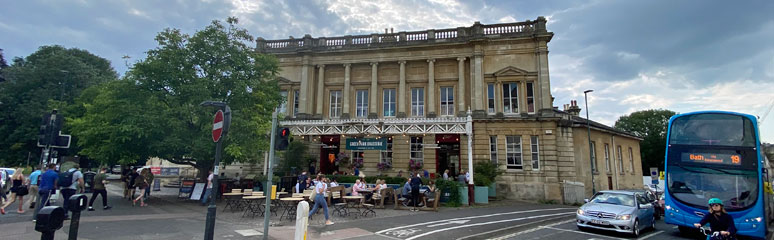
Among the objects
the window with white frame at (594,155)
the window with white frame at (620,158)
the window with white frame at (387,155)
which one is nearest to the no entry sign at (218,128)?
the window with white frame at (387,155)

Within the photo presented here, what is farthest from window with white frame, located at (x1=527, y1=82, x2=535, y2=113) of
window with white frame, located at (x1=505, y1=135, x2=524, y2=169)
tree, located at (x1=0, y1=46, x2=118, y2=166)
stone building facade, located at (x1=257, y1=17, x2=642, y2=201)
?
tree, located at (x1=0, y1=46, x2=118, y2=166)

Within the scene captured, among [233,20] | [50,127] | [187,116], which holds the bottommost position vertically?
[50,127]

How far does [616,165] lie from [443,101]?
15460 mm

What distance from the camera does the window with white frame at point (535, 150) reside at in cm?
2284

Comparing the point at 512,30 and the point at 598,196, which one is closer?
the point at 598,196

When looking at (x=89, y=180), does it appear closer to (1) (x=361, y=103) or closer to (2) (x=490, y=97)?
(1) (x=361, y=103)

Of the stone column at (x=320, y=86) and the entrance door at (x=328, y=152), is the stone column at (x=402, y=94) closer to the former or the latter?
the entrance door at (x=328, y=152)

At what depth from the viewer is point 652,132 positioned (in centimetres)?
5075

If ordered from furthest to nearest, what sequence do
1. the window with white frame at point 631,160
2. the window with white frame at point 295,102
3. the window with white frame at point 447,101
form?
1. the window with white frame at point 631,160
2. the window with white frame at point 295,102
3. the window with white frame at point 447,101

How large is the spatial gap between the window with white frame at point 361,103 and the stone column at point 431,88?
4.86 m

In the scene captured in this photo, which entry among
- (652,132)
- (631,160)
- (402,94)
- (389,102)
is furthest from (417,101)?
(652,132)

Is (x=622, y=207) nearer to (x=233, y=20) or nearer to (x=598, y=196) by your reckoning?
(x=598, y=196)

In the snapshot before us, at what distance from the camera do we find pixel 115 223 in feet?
32.7

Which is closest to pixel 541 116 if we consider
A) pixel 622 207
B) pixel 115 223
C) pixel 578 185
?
pixel 578 185
